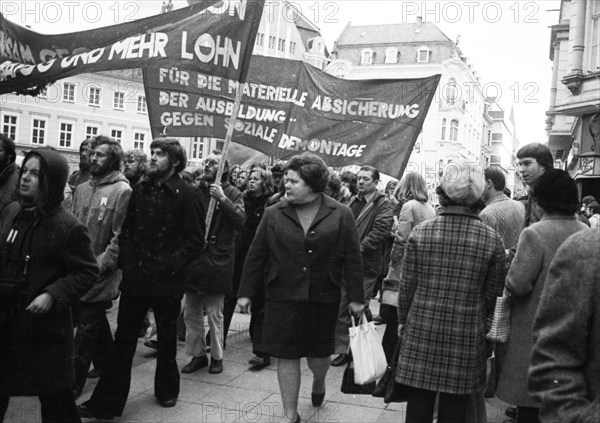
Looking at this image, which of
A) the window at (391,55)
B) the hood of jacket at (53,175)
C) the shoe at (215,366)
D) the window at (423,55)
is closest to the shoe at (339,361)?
the shoe at (215,366)

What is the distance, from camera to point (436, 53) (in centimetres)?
7531

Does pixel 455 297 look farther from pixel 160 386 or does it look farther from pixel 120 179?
pixel 120 179

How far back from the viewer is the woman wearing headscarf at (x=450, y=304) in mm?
3664

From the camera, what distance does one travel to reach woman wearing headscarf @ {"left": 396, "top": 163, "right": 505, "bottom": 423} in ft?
12.0

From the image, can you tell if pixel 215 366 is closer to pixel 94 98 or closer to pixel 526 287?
pixel 526 287

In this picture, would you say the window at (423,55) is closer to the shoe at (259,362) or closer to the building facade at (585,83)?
the building facade at (585,83)

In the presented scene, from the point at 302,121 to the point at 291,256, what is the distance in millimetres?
3091

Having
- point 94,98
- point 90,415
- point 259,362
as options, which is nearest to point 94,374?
point 90,415

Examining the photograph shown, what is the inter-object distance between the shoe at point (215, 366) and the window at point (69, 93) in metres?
49.6

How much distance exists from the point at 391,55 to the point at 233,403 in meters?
75.3

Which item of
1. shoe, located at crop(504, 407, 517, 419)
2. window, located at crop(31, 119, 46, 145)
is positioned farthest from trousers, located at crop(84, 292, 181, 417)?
window, located at crop(31, 119, 46, 145)

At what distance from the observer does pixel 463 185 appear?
3.82m

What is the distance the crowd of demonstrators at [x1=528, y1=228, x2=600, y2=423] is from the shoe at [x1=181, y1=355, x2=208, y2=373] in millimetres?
4434

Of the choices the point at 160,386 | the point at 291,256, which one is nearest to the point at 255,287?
A: the point at 291,256
